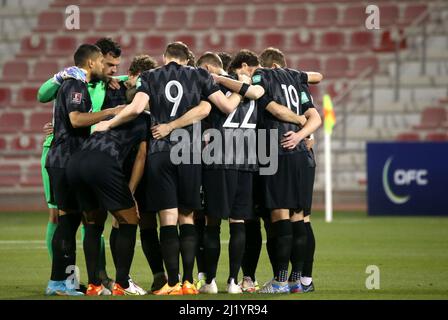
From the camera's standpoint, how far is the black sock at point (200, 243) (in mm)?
8933

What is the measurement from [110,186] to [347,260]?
415 centimetres

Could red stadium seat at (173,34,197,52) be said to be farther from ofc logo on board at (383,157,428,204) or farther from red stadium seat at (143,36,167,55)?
ofc logo on board at (383,157,428,204)

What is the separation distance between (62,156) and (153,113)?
2.67 ft

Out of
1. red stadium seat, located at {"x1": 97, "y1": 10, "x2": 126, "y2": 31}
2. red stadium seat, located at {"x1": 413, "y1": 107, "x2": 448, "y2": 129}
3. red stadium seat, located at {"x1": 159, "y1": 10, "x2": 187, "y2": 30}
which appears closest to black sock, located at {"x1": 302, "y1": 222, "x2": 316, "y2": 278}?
red stadium seat, located at {"x1": 413, "y1": 107, "x2": 448, "y2": 129}

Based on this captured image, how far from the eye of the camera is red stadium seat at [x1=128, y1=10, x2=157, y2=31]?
24750 mm

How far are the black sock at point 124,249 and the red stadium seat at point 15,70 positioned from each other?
16758 mm

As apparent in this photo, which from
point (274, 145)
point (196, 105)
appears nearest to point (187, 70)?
point (196, 105)

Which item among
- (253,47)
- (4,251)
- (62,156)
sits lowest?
(4,251)

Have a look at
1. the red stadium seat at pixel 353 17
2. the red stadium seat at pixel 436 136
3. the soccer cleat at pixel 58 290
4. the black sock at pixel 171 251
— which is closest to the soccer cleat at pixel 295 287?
the black sock at pixel 171 251

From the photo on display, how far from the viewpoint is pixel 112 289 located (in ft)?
26.7

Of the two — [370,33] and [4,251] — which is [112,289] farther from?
[370,33]

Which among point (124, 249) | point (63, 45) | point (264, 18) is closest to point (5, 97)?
point (63, 45)

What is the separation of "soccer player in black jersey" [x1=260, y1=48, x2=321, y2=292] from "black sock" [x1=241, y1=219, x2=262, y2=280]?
1.42 ft

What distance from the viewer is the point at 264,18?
957 inches
